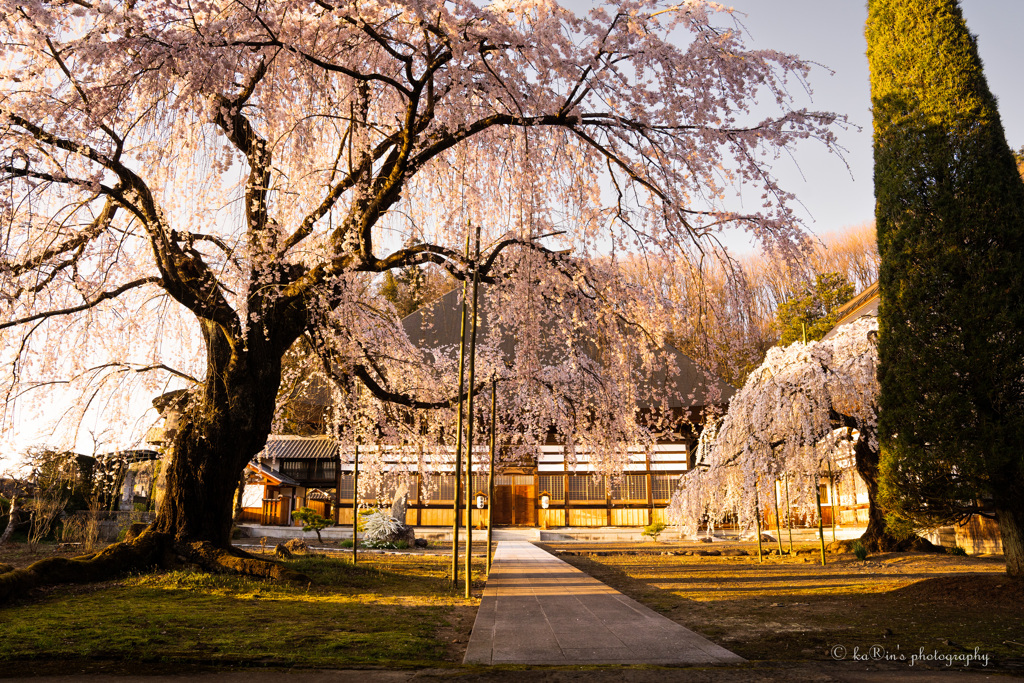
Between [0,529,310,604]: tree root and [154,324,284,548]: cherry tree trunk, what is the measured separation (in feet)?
0.52

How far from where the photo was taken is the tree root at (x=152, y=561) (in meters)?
7.47

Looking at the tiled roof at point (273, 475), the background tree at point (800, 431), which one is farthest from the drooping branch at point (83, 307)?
the tiled roof at point (273, 475)

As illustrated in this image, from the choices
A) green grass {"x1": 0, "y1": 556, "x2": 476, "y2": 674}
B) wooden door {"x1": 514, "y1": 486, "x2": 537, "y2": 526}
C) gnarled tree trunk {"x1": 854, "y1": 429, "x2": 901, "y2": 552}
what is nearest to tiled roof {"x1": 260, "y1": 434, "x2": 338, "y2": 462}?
wooden door {"x1": 514, "y1": 486, "x2": 537, "y2": 526}

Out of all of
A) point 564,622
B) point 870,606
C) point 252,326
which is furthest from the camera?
point 252,326

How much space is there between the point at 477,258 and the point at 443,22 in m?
2.72

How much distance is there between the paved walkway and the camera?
4.43 meters

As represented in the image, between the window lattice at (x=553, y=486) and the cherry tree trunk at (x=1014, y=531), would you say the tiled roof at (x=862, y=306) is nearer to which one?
the window lattice at (x=553, y=486)

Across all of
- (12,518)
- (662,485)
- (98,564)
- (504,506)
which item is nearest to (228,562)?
(98,564)

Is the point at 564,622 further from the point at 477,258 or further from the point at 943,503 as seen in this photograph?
the point at 943,503

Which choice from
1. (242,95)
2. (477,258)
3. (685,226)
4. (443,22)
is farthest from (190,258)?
(685,226)

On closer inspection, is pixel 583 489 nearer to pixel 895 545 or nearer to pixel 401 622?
pixel 895 545

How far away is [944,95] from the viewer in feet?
27.5

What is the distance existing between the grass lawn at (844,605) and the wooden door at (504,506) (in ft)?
32.6

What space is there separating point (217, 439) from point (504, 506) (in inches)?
627
